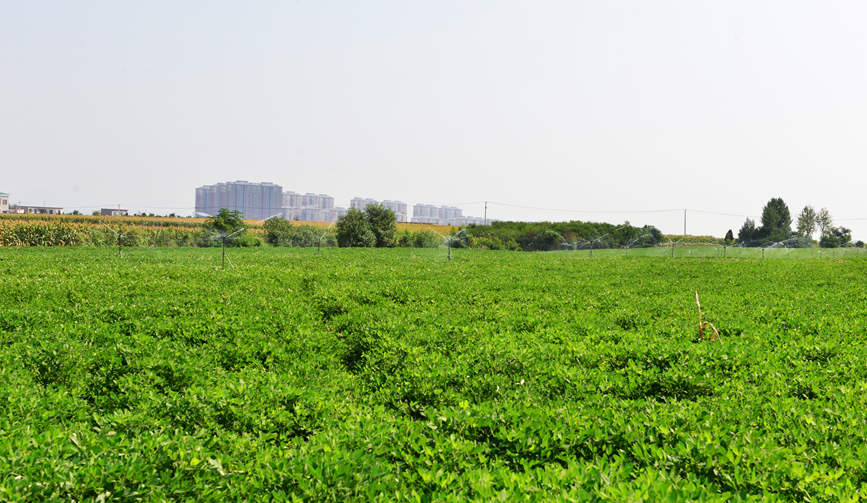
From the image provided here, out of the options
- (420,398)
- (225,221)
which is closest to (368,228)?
(225,221)

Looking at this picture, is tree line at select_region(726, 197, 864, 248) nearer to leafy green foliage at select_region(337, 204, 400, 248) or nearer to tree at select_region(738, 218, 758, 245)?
tree at select_region(738, 218, 758, 245)

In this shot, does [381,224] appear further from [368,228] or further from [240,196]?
[240,196]

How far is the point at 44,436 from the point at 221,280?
10963 millimetres

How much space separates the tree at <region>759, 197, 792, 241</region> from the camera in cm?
8862

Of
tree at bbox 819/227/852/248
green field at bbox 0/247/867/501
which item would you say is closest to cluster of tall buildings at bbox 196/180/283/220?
tree at bbox 819/227/852/248

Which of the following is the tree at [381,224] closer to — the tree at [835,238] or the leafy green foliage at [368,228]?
the leafy green foliage at [368,228]

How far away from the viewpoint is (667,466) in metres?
4.09

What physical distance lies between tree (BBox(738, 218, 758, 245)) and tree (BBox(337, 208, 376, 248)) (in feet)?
246

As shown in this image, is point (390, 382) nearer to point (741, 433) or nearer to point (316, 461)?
point (316, 461)

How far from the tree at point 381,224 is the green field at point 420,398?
34.3 meters

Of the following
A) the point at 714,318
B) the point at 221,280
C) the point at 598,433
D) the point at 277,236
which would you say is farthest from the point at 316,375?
the point at 277,236

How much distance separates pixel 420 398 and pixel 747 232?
105 m

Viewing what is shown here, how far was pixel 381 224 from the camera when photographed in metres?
47.1

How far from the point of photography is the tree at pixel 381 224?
46688 mm
